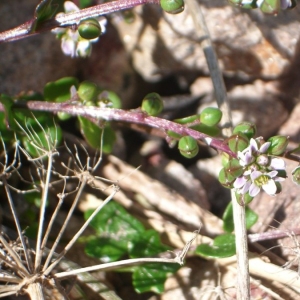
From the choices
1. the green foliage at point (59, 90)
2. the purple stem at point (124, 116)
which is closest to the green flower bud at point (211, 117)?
the purple stem at point (124, 116)

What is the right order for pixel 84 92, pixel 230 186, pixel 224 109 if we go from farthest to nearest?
pixel 224 109, pixel 84 92, pixel 230 186

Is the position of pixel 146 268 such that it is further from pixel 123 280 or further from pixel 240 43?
pixel 240 43

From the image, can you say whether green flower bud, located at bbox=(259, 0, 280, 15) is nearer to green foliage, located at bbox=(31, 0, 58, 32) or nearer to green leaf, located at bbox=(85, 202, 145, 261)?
green foliage, located at bbox=(31, 0, 58, 32)

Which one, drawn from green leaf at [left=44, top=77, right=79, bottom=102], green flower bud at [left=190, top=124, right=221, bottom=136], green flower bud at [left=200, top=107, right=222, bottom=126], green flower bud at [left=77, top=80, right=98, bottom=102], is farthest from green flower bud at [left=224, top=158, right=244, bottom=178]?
green leaf at [left=44, top=77, right=79, bottom=102]

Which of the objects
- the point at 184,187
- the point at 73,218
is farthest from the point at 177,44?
the point at 73,218

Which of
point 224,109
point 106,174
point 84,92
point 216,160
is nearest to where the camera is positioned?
point 84,92

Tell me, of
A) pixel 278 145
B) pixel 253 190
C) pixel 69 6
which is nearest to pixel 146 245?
pixel 253 190

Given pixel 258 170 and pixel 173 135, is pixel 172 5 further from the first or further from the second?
pixel 258 170

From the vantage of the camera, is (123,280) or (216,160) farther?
(216,160)
